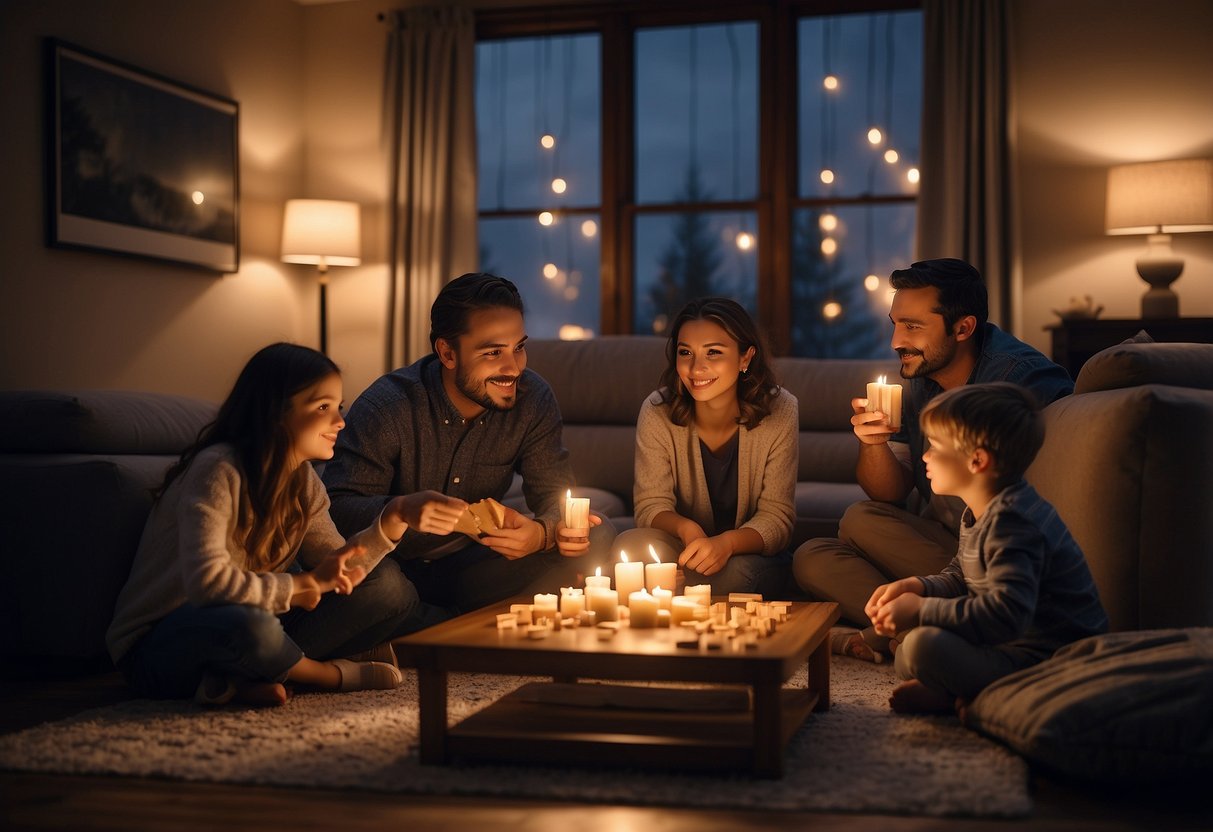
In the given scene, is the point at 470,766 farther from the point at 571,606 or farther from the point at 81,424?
the point at 81,424

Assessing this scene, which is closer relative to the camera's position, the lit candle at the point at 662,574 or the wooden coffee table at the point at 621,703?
the wooden coffee table at the point at 621,703

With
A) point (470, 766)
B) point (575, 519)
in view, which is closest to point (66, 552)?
point (575, 519)

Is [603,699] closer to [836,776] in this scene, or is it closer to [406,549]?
[836,776]

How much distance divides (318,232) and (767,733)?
4.60 m

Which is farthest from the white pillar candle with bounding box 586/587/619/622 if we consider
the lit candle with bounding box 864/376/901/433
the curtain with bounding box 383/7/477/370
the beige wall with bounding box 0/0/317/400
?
the curtain with bounding box 383/7/477/370

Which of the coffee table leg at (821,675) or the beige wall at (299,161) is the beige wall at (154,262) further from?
the coffee table leg at (821,675)

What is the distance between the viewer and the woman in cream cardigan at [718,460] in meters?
3.04

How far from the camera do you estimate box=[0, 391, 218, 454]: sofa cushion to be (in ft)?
10.2

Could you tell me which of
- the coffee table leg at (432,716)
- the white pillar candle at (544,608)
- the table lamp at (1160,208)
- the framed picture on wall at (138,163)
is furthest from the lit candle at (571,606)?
the table lamp at (1160,208)

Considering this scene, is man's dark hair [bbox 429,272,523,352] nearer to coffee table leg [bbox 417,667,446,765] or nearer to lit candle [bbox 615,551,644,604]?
lit candle [bbox 615,551,644,604]

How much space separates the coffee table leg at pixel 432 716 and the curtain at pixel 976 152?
4194 mm

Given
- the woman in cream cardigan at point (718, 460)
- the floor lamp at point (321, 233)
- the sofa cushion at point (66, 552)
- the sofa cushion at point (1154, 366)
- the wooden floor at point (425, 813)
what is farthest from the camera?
the floor lamp at point (321, 233)

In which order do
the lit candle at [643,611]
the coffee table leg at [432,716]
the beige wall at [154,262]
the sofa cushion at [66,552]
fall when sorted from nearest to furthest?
the coffee table leg at [432,716]
the lit candle at [643,611]
the sofa cushion at [66,552]
the beige wall at [154,262]

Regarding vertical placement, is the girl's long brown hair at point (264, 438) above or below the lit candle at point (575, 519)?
above
